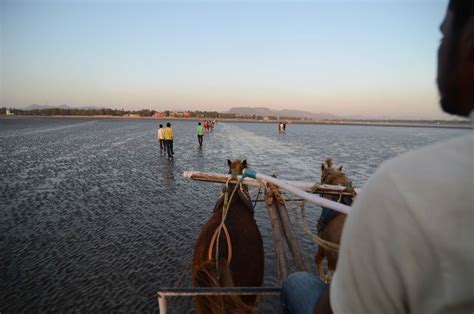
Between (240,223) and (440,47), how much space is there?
10.9 ft

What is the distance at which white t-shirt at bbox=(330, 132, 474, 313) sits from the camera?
66 cm

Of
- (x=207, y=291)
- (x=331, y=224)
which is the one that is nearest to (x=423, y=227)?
(x=207, y=291)

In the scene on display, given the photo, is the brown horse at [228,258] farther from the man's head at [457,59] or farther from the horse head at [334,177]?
the man's head at [457,59]

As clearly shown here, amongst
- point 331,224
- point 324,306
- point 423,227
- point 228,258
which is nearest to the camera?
point 423,227

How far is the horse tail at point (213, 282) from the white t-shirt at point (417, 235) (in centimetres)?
210

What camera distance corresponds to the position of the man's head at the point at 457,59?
0.79 m

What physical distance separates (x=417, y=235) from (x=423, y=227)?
0.09ft

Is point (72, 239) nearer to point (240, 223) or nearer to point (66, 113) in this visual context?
point (240, 223)

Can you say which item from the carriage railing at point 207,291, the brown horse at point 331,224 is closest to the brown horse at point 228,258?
the carriage railing at point 207,291

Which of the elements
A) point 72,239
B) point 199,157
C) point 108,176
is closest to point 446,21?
point 72,239

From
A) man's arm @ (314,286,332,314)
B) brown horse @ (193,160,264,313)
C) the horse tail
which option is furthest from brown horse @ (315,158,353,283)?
man's arm @ (314,286,332,314)

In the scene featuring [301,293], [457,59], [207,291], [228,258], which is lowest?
[228,258]

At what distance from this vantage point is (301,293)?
1894 millimetres

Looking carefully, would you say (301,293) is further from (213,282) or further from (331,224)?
(331,224)
